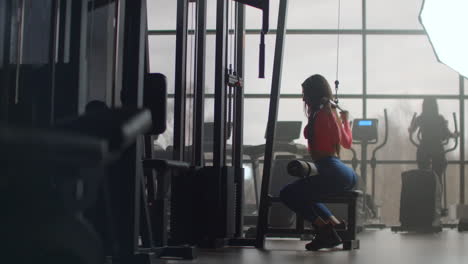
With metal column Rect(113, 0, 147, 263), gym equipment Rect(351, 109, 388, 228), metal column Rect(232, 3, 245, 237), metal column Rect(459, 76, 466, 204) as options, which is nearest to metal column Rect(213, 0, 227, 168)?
metal column Rect(232, 3, 245, 237)

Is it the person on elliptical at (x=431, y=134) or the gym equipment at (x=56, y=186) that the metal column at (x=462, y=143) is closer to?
the person on elliptical at (x=431, y=134)

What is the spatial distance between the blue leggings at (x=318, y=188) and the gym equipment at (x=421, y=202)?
3305 millimetres

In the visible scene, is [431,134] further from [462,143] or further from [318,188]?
[318,188]

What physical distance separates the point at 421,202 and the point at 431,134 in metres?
0.76

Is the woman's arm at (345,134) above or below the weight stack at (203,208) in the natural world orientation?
above

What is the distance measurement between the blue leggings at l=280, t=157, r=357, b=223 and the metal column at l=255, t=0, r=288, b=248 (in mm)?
132

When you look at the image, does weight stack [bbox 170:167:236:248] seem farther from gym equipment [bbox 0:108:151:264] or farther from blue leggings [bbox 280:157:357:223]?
gym equipment [bbox 0:108:151:264]

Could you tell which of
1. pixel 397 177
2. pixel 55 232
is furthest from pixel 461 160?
pixel 55 232

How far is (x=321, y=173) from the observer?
417 centimetres

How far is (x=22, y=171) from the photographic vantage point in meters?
0.54

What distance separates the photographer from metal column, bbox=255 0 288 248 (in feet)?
13.7

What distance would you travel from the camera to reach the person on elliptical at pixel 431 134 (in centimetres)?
Answer: 767

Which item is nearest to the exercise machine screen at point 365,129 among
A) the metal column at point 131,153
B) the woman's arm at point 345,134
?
the woman's arm at point 345,134

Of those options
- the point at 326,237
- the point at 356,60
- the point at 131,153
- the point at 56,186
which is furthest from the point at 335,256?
the point at 356,60
